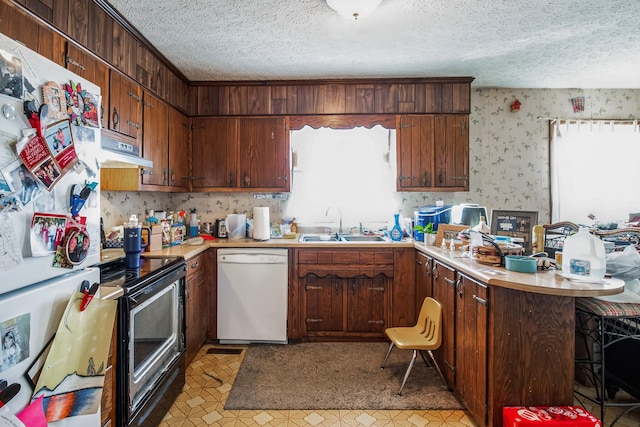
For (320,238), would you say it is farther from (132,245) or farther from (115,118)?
(115,118)

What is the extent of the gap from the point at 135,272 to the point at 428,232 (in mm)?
2199

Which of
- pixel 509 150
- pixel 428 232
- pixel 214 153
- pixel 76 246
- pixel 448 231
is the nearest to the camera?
pixel 76 246

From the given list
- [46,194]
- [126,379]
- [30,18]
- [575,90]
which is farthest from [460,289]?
[575,90]

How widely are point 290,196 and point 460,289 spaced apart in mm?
2001

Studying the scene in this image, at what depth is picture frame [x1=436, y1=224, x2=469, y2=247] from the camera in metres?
2.56

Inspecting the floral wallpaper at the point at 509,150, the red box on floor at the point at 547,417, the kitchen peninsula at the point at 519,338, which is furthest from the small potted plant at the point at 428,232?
the red box on floor at the point at 547,417

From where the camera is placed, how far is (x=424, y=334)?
2.32 meters

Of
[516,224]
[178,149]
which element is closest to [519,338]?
[516,224]

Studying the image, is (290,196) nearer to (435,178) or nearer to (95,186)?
(435,178)

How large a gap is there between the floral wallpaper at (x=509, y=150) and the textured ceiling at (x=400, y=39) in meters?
0.31

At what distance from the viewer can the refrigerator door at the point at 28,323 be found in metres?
0.81

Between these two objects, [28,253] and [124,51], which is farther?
[124,51]

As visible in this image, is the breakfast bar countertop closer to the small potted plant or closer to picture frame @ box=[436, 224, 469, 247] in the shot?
picture frame @ box=[436, 224, 469, 247]

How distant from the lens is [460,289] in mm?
1987
